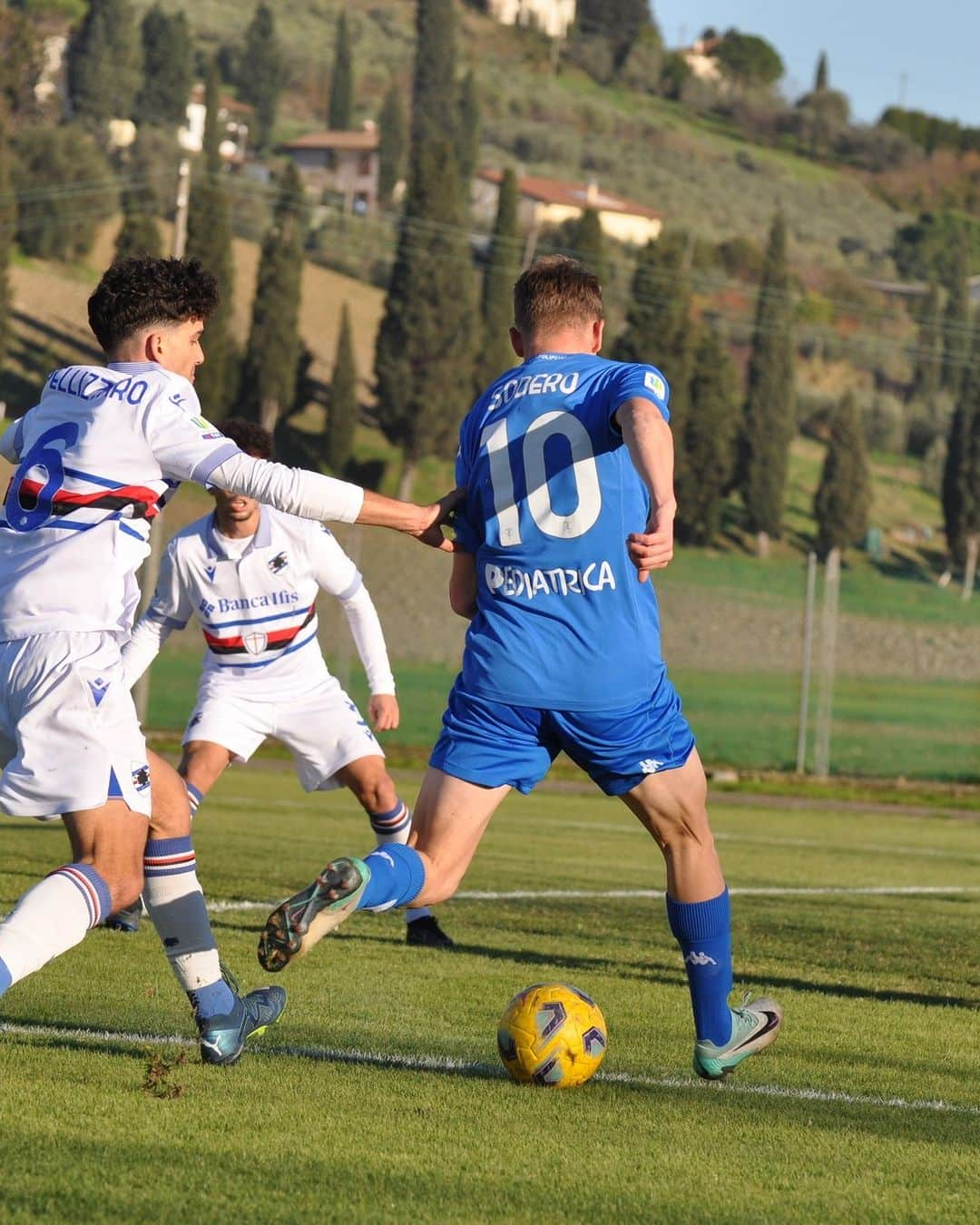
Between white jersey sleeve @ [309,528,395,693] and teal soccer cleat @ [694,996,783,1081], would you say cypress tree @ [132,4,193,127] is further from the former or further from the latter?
teal soccer cleat @ [694,996,783,1081]

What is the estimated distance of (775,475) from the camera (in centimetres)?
6781

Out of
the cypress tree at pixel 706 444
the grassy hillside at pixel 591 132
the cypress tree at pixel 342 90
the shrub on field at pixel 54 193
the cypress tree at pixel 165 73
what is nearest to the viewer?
the cypress tree at pixel 706 444

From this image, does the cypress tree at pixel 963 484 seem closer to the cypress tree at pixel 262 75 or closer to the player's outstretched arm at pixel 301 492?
the player's outstretched arm at pixel 301 492

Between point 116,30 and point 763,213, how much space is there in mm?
56324

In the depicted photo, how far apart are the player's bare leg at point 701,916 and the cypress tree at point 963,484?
66.5 metres

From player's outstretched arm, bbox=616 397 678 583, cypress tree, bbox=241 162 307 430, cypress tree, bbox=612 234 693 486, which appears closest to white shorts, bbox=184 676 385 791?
player's outstretched arm, bbox=616 397 678 583

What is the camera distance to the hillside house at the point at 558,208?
120188 millimetres

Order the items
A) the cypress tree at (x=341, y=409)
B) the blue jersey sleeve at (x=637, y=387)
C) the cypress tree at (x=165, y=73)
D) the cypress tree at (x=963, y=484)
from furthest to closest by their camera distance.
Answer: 1. the cypress tree at (x=165, y=73)
2. the cypress tree at (x=963, y=484)
3. the cypress tree at (x=341, y=409)
4. the blue jersey sleeve at (x=637, y=387)

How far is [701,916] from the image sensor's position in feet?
18.3

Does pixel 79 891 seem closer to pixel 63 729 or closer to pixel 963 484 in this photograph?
pixel 63 729

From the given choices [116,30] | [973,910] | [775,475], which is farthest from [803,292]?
[973,910]

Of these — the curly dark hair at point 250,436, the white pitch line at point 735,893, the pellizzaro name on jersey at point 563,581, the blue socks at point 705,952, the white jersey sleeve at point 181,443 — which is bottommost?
the white pitch line at point 735,893

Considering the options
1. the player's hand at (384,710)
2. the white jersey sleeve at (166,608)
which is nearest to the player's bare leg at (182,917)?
the player's hand at (384,710)

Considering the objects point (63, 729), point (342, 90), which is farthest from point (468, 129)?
point (63, 729)
